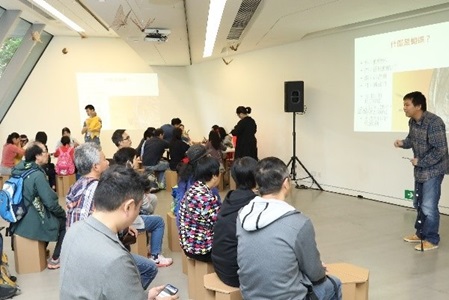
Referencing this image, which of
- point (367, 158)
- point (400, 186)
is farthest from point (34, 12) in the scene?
point (400, 186)

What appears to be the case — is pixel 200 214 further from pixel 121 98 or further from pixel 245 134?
pixel 121 98

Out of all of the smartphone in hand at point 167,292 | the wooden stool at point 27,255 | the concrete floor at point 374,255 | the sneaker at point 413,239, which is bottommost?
the concrete floor at point 374,255

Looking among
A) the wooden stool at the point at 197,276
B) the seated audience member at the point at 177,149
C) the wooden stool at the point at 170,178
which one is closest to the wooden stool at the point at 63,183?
the wooden stool at the point at 170,178

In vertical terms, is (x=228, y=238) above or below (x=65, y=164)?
above

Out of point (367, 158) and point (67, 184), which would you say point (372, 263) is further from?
point (67, 184)

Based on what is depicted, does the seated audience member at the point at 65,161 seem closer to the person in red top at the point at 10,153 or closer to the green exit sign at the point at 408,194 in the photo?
the person in red top at the point at 10,153

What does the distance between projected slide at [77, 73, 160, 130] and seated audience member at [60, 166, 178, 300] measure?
926cm

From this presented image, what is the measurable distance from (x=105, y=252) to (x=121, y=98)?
9.65 metres

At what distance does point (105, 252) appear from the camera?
1281 millimetres

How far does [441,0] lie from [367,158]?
247cm

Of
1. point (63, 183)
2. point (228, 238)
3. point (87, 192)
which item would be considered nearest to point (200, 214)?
point (228, 238)

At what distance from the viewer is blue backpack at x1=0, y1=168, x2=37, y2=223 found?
3412mm

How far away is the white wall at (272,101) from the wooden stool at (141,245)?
151 inches

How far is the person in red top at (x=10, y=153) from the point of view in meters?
6.39
